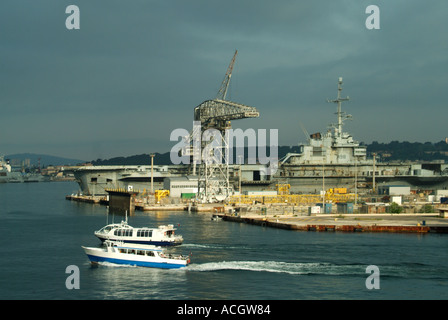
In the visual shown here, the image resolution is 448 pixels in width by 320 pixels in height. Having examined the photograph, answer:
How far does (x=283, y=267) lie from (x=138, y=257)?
31.1 ft

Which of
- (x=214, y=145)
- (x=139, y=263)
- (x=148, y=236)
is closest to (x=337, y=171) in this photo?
(x=214, y=145)

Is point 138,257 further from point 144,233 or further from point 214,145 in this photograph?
point 214,145

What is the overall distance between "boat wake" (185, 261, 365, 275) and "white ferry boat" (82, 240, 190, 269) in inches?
40.8

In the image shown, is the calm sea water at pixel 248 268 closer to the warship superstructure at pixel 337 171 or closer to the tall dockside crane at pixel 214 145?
the tall dockside crane at pixel 214 145

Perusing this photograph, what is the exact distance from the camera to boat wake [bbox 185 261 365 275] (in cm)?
3338

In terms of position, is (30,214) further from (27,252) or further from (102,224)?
(27,252)

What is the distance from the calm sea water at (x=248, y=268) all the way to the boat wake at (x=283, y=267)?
0.06m

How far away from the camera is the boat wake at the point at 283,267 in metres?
33.4

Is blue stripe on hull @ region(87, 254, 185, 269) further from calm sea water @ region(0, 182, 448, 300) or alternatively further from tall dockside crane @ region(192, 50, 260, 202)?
tall dockside crane @ region(192, 50, 260, 202)

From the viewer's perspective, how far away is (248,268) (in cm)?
3412

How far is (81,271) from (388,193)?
202ft

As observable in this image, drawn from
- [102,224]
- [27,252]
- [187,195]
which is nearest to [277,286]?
[27,252]

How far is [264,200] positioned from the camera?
8019cm

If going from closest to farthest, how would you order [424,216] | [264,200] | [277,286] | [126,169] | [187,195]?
[277,286] < [424,216] < [264,200] < [187,195] < [126,169]
